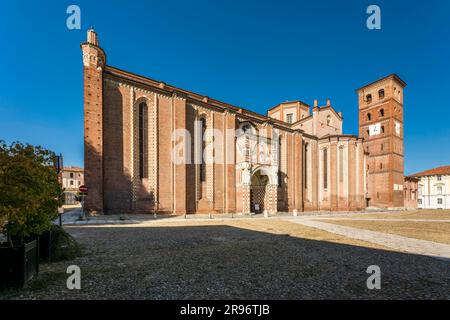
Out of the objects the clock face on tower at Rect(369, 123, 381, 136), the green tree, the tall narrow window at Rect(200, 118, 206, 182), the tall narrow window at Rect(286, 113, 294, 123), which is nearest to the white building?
the clock face on tower at Rect(369, 123, 381, 136)

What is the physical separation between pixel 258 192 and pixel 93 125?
22020 millimetres

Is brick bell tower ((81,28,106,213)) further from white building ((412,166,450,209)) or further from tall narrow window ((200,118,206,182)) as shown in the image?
white building ((412,166,450,209))

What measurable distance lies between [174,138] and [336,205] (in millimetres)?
30743

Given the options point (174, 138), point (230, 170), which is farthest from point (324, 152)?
point (174, 138)

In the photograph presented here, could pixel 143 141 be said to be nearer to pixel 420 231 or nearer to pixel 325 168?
pixel 420 231

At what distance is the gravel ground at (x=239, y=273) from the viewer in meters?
4.21

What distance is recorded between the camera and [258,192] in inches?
1240

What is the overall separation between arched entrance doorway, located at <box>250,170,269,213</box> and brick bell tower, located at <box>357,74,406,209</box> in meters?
29.8

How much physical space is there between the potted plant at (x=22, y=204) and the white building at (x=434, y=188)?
8630 cm

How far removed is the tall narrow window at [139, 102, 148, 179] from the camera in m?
22.8

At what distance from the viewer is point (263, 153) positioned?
30188 millimetres

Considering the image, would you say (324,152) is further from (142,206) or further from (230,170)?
(142,206)

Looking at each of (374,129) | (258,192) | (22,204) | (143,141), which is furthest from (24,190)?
(374,129)

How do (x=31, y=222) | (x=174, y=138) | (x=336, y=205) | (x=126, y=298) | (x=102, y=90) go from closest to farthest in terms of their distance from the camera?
1. (x=126, y=298)
2. (x=31, y=222)
3. (x=102, y=90)
4. (x=174, y=138)
5. (x=336, y=205)
